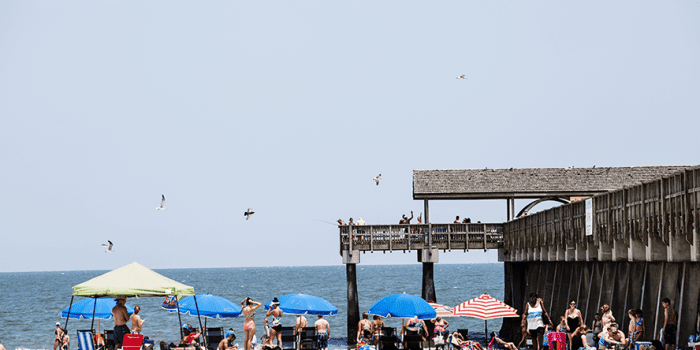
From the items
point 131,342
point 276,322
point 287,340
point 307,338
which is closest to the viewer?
point 131,342

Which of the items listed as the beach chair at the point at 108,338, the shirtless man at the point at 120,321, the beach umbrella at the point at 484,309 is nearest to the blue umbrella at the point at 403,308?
the beach umbrella at the point at 484,309

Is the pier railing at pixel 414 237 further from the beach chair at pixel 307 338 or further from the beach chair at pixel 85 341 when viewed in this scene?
the beach chair at pixel 85 341

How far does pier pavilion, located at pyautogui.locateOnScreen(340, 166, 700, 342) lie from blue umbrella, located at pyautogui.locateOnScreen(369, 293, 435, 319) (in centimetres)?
529

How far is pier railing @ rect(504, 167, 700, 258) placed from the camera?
17234 mm

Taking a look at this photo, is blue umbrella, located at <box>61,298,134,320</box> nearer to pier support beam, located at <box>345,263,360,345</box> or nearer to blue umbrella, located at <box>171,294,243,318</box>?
blue umbrella, located at <box>171,294,243,318</box>

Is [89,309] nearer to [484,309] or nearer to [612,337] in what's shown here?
[484,309]

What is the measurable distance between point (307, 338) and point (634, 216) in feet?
29.4

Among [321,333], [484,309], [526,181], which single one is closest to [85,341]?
[321,333]

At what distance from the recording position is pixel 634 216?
2066 centimetres

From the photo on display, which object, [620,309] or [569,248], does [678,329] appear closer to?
[620,309]

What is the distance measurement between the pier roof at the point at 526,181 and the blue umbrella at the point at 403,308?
15.7 metres

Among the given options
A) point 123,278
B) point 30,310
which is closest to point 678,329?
point 123,278

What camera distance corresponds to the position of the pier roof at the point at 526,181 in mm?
36812

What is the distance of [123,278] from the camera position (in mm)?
17703
